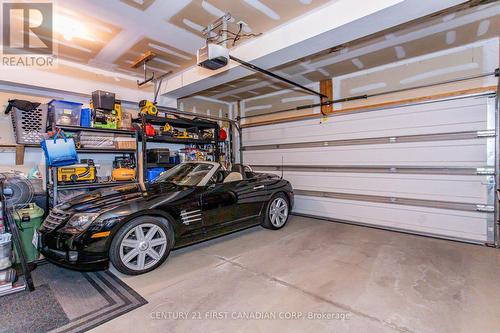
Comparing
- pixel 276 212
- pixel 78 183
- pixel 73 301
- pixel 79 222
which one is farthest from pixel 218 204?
pixel 78 183

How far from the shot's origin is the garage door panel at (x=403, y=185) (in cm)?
384

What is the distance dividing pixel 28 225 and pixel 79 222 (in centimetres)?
114

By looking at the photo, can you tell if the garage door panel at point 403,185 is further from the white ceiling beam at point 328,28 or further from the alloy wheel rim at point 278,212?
the white ceiling beam at point 328,28

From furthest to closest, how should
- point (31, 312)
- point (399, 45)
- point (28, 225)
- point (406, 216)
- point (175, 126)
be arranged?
1. point (175, 126)
2. point (406, 216)
3. point (399, 45)
4. point (28, 225)
5. point (31, 312)

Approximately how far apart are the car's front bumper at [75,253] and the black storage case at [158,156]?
240cm

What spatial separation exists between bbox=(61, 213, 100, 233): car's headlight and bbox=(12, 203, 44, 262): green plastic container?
96cm

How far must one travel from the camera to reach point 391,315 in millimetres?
2064

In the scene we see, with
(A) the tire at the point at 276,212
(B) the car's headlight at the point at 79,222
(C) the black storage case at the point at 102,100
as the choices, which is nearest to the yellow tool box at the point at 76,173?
(C) the black storage case at the point at 102,100

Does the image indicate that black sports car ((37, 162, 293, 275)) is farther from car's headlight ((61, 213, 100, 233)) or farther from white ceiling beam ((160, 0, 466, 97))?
white ceiling beam ((160, 0, 466, 97))

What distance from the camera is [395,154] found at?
452 cm

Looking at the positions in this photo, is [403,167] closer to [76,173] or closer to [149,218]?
[149,218]

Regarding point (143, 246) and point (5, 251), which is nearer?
point (5, 251)

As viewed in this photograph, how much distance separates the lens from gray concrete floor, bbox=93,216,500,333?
6.49 feet

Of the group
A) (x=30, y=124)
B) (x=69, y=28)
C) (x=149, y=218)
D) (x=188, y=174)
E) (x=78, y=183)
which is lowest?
(x=149, y=218)
